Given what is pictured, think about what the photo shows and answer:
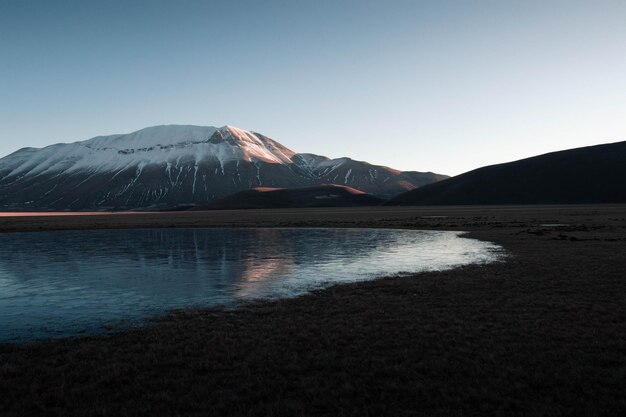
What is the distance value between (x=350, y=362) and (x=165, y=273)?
2380 cm

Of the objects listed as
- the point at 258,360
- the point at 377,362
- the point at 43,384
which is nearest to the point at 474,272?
the point at 377,362

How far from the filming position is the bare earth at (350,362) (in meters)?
11.0

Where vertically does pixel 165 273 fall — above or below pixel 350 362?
above

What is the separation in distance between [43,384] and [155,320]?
284 inches

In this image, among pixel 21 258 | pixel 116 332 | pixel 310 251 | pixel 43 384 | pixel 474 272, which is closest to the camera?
pixel 43 384

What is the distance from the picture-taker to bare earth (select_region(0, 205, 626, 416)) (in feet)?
36.1

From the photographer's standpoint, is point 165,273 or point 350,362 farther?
point 165,273

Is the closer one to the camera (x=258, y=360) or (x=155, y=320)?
(x=258, y=360)

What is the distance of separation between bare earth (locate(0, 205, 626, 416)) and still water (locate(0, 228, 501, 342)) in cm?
356

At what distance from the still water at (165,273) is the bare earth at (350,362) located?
3.56 meters

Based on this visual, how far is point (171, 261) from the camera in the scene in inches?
1609

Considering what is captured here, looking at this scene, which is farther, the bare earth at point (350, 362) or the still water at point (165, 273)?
the still water at point (165, 273)

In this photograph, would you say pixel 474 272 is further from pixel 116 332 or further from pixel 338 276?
pixel 116 332

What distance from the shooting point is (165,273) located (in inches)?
1331
